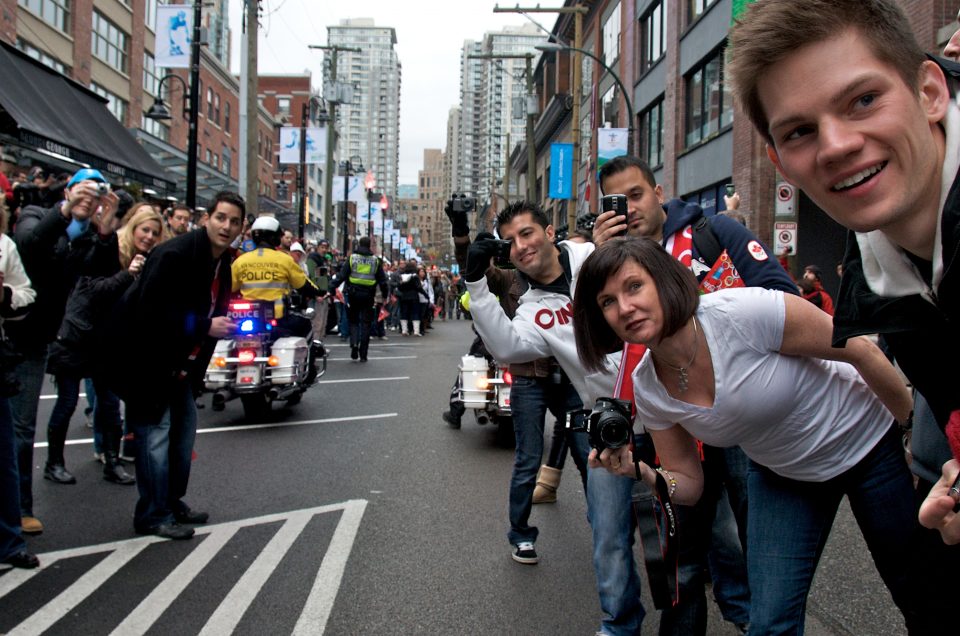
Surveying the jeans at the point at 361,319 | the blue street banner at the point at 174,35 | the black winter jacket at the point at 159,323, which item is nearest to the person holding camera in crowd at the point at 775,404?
the black winter jacket at the point at 159,323

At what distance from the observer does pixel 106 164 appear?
62.6ft

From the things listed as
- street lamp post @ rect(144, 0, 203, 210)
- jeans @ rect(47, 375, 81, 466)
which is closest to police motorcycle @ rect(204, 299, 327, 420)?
jeans @ rect(47, 375, 81, 466)

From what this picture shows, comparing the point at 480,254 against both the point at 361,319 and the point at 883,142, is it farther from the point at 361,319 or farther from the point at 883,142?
the point at 361,319

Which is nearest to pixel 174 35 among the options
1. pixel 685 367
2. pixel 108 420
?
pixel 108 420

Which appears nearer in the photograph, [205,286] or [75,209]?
[75,209]

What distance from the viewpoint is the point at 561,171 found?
28922 mm

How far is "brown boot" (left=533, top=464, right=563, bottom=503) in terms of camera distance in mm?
6090

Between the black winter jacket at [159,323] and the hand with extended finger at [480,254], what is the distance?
202 centimetres

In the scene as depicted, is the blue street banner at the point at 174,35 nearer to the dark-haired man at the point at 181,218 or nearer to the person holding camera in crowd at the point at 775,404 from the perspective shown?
the dark-haired man at the point at 181,218

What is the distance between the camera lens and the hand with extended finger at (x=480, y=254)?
4.03 meters

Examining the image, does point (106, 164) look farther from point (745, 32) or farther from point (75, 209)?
point (745, 32)

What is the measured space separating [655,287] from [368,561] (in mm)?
2726

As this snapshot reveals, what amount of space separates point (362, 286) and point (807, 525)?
509 inches

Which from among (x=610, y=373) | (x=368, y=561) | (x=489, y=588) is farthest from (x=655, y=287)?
(x=368, y=561)
